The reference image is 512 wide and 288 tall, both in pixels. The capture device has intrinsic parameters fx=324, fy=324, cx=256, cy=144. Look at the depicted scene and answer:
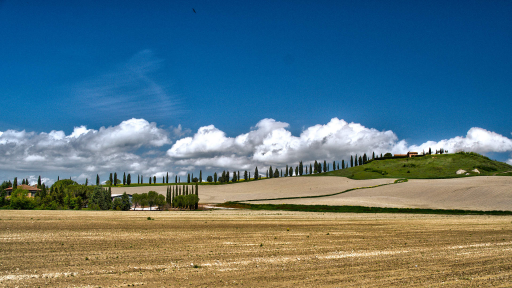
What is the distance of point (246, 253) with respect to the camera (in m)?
16.1

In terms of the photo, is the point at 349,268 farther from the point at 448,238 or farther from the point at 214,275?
the point at 448,238


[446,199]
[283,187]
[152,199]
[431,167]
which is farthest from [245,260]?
[431,167]

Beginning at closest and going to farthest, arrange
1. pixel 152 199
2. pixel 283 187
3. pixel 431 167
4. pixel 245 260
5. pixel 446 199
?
pixel 245 260 < pixel 446 199 < pixel 152 199 < pixel 283 187 < pixel 431 167

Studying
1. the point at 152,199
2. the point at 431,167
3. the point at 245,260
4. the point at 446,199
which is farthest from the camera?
the point at 431,167

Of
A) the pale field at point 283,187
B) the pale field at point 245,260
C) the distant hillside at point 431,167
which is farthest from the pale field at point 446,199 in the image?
the distant hillside at point 431,167

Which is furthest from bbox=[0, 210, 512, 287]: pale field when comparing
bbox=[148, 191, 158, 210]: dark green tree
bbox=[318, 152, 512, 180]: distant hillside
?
bbox=[318, 152, 512, 180]: distant hillside

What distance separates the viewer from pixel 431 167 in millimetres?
149750

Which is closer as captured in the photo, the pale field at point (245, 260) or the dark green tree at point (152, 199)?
the pale field at point (245, 260)

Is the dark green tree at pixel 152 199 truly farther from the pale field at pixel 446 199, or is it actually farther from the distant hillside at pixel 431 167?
the distant hillside at pixel 431 167

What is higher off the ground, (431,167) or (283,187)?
(431,167)

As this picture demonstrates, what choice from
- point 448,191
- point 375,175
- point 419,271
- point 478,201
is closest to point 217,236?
point 419,271

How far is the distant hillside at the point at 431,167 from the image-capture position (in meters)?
137

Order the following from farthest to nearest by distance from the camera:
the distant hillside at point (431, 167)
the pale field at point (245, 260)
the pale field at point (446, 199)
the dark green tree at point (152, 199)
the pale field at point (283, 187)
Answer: the distant hillside at point (431, 167), the pale field at point (283, 187), the dark green tree at point (152, 199), the pale field at point (446, 199), the pale field at point (245, 260)

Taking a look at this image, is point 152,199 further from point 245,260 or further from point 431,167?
point 431,167
